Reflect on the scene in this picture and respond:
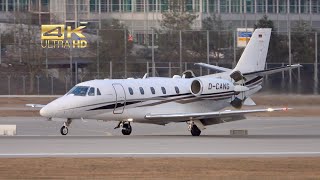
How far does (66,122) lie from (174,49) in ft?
136

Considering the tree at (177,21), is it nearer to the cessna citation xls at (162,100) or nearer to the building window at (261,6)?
the building window at (261,6)

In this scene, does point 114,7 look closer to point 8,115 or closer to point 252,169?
point 8,115

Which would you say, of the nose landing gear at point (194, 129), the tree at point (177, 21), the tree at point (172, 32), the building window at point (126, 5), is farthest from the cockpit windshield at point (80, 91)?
the building window at point (126, 5)

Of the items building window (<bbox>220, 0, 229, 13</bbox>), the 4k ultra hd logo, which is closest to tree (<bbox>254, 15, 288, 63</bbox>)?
building window (<bbox>220, 0, 229, 13</bbox>)

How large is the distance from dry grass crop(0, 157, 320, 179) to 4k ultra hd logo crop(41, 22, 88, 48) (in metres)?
52.9

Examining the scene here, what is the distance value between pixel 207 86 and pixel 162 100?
210 cm

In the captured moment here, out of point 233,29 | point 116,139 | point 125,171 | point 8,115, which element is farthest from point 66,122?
point 233,29

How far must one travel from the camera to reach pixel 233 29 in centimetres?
8175

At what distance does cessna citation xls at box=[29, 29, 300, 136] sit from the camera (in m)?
37.2

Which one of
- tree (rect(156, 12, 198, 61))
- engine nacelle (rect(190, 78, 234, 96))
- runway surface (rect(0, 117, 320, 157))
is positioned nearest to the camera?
runway surface (rect(0, 117, 320, 157))

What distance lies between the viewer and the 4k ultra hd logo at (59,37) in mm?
77938

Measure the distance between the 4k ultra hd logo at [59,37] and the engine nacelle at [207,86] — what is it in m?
38.3

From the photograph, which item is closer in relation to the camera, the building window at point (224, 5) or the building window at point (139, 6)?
the building window at point (139, 6)

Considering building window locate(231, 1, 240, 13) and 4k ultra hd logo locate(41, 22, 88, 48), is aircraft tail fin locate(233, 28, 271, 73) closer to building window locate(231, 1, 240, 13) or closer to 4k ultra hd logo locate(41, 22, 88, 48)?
4k ultra hd logo locate(41, 22, 88, 48)
